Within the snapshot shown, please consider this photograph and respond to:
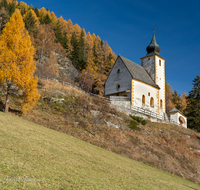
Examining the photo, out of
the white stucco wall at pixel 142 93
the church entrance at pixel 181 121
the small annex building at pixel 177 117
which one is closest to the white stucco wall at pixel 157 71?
the small annex building at pixel 177 117

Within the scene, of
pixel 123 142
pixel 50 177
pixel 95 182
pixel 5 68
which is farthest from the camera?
pixel 123 142

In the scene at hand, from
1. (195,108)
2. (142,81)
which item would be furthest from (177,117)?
(142,81)

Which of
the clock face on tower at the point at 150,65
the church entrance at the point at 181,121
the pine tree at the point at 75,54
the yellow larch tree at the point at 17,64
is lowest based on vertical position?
the church entrance at the point at 181,121

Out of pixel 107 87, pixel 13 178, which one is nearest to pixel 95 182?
pixel 13 178

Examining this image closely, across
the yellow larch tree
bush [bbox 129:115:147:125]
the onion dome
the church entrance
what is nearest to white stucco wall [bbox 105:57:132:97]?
bush [bbox 129:115:147:125]

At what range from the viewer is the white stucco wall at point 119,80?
32.9 metres

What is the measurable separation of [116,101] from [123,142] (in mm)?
11444

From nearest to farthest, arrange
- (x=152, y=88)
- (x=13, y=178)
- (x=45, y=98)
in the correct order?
(x=13, y=178) < (x=45, y=98) < (x=152, y=88)

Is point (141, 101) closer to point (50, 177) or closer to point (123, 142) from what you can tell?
point (123, 142)

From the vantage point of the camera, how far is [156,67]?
39750 mm

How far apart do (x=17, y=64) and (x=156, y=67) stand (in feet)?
100

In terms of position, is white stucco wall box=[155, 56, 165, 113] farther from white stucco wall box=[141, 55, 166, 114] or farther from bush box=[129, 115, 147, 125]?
A: bush box=[129, 115, 147, 125]

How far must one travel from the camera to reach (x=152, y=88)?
36.5 m

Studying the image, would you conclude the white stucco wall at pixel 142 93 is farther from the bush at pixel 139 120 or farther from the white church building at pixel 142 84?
the bush at pixel 139 120
